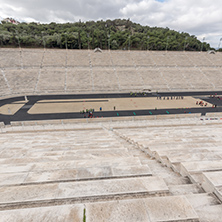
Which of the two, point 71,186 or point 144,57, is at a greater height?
point 144,57

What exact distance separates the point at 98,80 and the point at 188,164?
43.6m

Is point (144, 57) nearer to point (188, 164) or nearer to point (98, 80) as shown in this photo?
point (98, 80)

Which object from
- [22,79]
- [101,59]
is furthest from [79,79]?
[22,79]

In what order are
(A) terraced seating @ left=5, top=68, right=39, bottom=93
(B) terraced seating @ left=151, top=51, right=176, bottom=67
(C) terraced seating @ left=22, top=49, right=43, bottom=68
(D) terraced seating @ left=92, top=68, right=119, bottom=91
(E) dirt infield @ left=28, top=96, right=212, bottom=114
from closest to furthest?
(E) dirt infield @ left=28, top=96, right=212, bottom=114 < (A) terraced seating @ left=5, top=68, right=39, bottom=93 < (D) terraced seating @ left=92, top=68, right=119, bottom=91 < (C) terraced seating @ left=22, top=49, right=43, bottom=68 < (B) terraced seating @ left=151, top=51, right=176, bottom=67

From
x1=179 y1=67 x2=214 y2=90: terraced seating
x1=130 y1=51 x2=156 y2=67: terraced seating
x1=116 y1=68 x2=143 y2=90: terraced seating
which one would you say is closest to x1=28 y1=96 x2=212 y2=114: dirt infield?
x1=116 y1=68 x2=143 y2=90: terraced seating

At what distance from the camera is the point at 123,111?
27.3 meters

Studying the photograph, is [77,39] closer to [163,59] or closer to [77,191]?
[163,59]

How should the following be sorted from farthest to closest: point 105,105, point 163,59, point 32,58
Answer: point 163,59 < point 32,58 < point 105,105

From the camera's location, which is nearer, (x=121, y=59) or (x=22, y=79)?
(x=22, y=79)

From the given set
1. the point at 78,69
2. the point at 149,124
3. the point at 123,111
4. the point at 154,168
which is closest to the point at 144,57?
the point at 78,69

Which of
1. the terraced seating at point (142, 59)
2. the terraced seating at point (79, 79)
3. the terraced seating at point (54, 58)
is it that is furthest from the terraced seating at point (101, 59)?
the terraced seating at point (54, 58)

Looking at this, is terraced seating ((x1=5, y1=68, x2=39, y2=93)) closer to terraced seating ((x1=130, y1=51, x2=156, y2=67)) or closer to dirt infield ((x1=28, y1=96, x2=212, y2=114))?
dirt infield ((x1=28, y1=96, x2=212, y2=114))

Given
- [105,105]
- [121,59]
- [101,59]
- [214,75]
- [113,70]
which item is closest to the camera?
[105,105]

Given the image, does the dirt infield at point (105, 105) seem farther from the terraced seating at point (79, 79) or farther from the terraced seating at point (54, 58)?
the terraced seating at point (54, 58)
